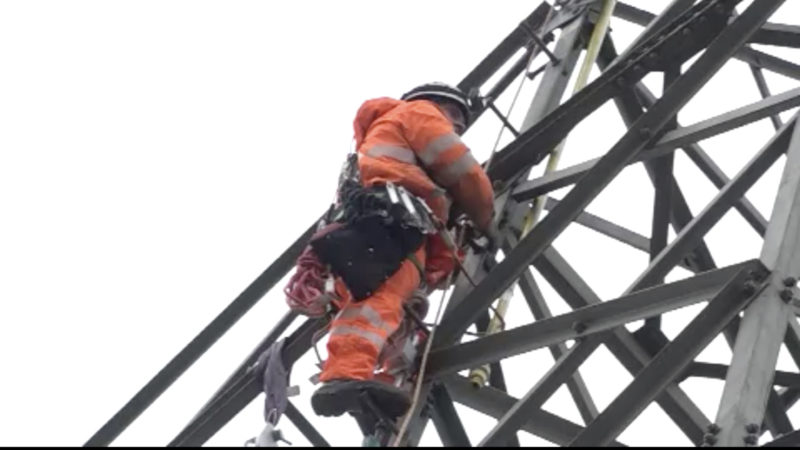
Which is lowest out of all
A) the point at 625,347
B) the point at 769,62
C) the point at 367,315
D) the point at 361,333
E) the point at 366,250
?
the point at 361,333

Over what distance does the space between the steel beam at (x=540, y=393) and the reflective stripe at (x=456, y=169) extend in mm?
1040

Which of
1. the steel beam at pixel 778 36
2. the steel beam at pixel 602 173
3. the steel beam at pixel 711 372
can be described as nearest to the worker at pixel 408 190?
the steel beam at pixel 602 173

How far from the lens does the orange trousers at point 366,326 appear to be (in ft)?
23.7

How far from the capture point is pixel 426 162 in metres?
8.01

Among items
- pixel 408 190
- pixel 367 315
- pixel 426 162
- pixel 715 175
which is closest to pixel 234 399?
pixel 367 315

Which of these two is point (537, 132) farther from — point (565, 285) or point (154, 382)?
point (154, 382)

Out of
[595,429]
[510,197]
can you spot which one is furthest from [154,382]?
[595,429]

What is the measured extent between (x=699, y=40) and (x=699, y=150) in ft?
4.09

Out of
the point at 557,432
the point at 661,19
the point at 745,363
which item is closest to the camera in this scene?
the point at 745,363

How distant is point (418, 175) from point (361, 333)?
0.94 metres

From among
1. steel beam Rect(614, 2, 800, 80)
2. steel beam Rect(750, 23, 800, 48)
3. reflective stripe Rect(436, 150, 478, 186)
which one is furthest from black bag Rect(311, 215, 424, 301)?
steel beam Rect(614, 2, 800, 80)

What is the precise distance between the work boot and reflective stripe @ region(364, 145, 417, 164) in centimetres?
130

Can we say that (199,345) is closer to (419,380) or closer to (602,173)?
(419,380)

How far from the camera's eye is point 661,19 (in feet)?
30.6
